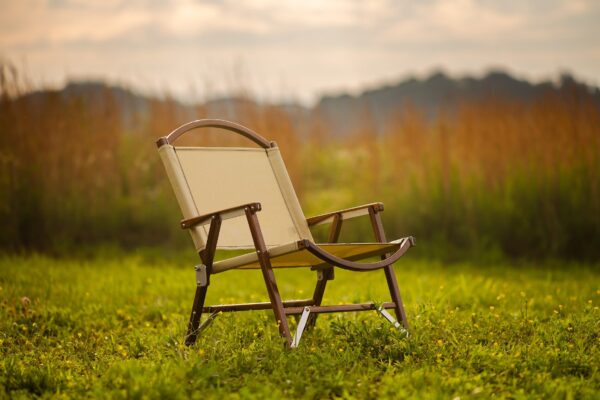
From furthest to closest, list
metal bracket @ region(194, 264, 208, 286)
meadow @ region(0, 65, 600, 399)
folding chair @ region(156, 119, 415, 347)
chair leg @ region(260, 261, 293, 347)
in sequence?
metal bracket @ region(194, 264, 208, 286), folding chair @ region(156, 119, 415, 347), chair leg @ region(260, 261, 293, 347), meadow @ region(0, 65, 600, 399)

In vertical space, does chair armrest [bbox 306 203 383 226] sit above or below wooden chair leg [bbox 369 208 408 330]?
above

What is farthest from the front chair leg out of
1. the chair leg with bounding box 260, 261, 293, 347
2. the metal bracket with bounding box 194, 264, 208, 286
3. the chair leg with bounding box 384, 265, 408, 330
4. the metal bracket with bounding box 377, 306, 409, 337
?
the chair leg with bounding box 384, 265, 408, 330

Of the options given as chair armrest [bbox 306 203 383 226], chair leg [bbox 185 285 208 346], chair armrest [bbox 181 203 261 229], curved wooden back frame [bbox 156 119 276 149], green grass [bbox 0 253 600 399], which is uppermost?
curved wooden back frame [bbox 156 119 276 149]

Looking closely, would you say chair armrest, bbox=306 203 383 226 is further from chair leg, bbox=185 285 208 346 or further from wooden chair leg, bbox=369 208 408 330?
chair leg, bbox=185 285 208 346

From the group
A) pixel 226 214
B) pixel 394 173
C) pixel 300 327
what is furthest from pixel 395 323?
pixel 394 173

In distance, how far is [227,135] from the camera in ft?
27.2

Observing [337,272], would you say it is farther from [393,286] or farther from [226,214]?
→ [226,214]

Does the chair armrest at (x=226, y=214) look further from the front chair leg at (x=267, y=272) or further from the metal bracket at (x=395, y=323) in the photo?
the metal bracket at (x=395, y=323)

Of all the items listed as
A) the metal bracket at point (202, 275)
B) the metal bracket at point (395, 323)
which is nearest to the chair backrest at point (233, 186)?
the metal bracket at point (202, 275)

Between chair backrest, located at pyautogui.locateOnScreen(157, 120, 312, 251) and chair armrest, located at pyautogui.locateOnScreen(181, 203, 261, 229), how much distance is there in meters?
0.10

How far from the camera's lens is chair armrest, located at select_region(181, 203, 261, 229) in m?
3.36

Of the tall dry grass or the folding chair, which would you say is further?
the tall dry grass

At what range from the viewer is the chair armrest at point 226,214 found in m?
3.36

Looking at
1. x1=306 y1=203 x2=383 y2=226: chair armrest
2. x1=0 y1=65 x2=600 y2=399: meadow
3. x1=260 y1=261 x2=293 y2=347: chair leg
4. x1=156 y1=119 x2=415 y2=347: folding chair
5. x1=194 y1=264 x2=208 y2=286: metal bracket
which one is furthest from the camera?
x1=306 y1=203 x2=383 y2=226: chair armrest
